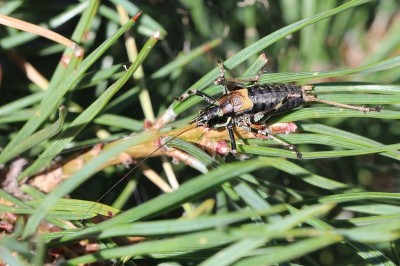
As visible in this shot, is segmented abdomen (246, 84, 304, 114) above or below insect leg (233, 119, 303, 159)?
above

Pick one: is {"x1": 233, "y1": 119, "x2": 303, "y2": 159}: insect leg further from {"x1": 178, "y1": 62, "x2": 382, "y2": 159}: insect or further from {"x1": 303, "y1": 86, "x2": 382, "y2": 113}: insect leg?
{"x1": 303, "y1": 86, "x2": 382, "y2": 113}: insect leg

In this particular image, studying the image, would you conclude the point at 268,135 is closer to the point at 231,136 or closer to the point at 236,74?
the point at 231,136

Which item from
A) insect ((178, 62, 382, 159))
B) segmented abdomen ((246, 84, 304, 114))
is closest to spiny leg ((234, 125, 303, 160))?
insect ((178, 62, 382, 159))

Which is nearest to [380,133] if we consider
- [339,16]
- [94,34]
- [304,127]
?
[339,16]

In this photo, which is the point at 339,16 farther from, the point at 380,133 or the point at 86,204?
the point at 86,204

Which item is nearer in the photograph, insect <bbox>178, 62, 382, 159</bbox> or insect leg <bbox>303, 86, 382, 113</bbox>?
insect leg <bbox>303, 86, 382, 113</bbox>

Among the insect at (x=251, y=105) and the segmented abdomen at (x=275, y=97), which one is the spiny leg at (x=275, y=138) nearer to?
the insect at (x=251, y=105)

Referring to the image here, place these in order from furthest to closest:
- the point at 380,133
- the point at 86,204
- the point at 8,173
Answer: the point at 380,133, the point at 8,173, the point at 86,204

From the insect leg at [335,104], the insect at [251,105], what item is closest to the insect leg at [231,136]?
the insect at [251,105]
